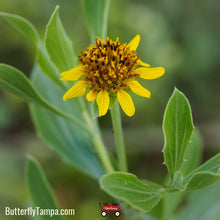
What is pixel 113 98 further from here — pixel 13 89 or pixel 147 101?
pixel 147 101

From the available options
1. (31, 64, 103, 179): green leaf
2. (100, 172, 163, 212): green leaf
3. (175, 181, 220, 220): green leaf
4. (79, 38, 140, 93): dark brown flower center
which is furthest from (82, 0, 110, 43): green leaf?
(175, 181, 220, 220): green leaf

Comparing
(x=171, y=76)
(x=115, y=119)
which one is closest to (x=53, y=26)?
(x=115, y=119)

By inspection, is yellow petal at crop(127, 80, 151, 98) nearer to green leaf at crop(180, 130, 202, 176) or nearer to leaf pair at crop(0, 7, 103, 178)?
leaf pair at crop(0, 7, 103, 178)

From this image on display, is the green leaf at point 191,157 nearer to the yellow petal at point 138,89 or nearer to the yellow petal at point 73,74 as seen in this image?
the yellow petal at point 138,89

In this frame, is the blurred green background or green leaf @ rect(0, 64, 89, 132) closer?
green leaf @ rect(0, 64, 89, 132)

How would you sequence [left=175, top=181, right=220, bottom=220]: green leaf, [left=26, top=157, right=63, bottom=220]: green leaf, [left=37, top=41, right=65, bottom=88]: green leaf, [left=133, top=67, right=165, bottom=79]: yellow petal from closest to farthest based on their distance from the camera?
1. [left=133, top=67, right=165, bottom=79]: yellow petal
2. [left=37, top=41, right=65, bottom=88]: green leaf
3. [left=26, top=157, right=63, bottom=220]: green leaf
4. [left=175, top=181, right=220, bottom=220]: green leaf

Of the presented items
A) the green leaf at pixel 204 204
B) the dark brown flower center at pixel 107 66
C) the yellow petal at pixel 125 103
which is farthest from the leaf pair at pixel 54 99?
the green leaf at pixel 204 204
